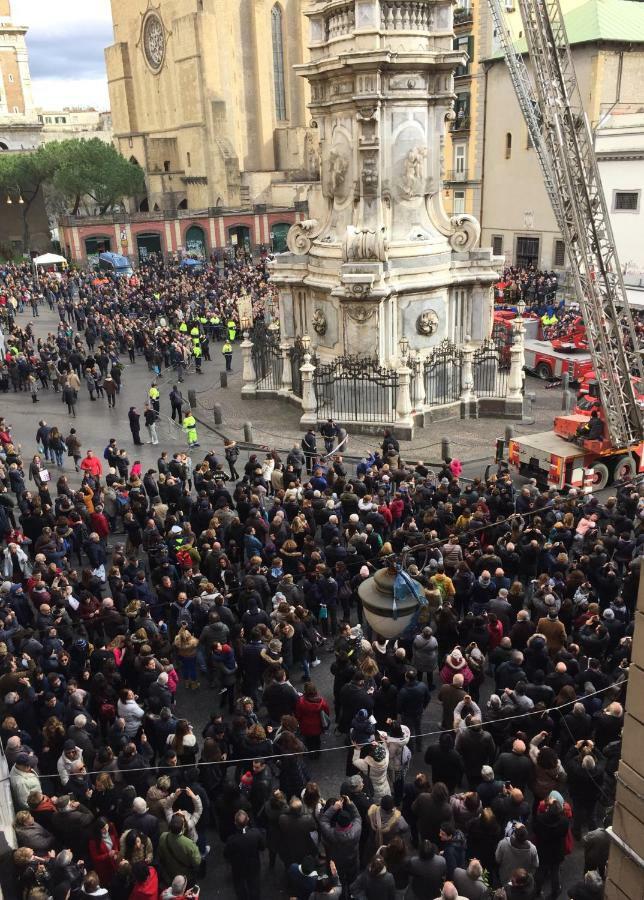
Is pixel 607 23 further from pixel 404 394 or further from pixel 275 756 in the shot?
pixel 275 756

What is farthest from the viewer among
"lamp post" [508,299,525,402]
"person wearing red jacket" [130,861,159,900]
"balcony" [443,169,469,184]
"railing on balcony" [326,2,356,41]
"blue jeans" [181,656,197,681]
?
"balcony" [443,169,469,184]

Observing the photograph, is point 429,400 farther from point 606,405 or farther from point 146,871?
point 146,871

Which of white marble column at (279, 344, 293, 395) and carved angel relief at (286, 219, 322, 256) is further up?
carved angel relief at (286, 219, 322, 256)

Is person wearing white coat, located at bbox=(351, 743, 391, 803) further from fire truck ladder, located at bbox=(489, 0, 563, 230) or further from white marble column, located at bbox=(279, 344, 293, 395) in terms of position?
fire truck ladder, located at bbox=(489, 0, 563, 230)

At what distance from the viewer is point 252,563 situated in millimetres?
11414

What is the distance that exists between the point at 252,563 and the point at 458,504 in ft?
13.3

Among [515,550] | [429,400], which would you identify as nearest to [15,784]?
[515,550]

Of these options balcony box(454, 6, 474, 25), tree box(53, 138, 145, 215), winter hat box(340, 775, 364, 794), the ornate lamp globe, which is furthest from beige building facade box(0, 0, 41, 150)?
winter hat box(340, 775, 364, 794)

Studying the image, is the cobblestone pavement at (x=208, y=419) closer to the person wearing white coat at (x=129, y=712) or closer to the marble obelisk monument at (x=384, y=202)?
the marble obelisk monument at (x=384, y=202)

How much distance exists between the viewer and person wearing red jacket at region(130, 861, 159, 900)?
6.52 m

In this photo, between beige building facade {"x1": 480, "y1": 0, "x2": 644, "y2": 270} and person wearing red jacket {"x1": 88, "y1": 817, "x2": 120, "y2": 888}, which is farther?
beige building facade {"x1": 480, "y1": 0, "x2": 644, "y2": 270}

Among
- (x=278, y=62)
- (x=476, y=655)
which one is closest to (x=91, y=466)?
(x=476, y=655)

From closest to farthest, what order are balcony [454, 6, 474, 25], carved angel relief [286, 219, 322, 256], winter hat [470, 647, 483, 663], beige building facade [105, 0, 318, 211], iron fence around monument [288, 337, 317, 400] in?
winter hat [470, 647, 483, 663], iron fence around monument [288, 337, 317, 400], carved angel relief [286, 219, 322, 256], balcony [454, 6, 474, 25], beige building facade [105, 0, 318, 211]

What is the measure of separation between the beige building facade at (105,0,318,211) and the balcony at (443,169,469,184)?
1802 cm
